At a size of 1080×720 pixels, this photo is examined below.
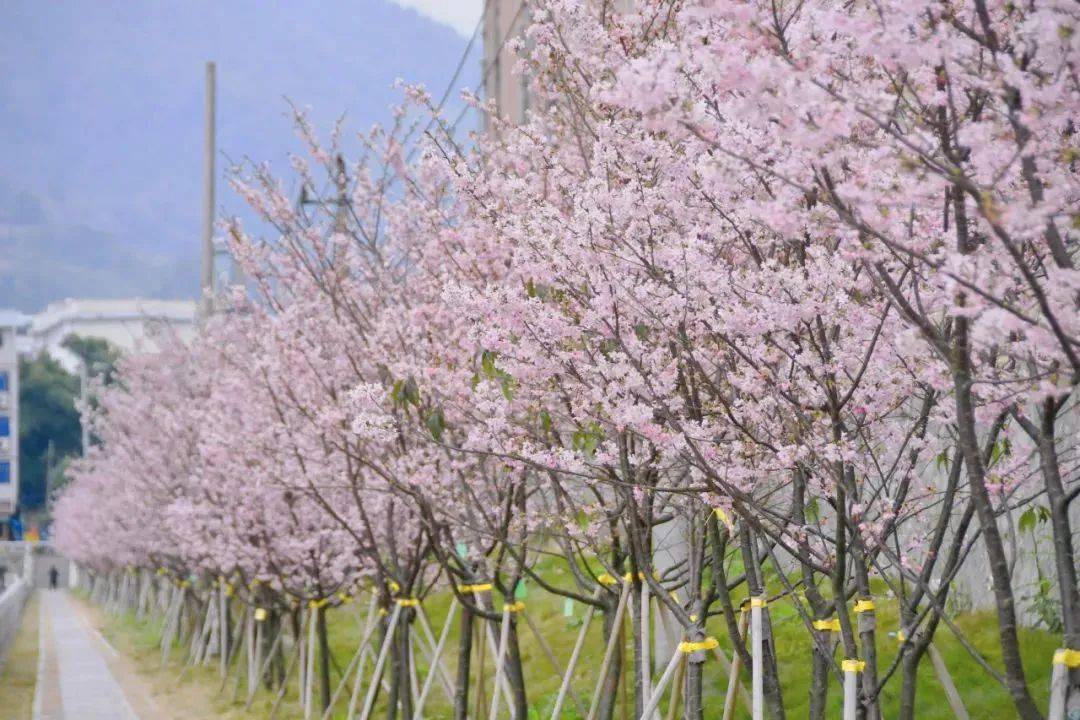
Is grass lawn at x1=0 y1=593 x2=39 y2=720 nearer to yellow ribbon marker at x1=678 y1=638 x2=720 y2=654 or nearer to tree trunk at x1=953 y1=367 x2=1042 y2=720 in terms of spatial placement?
yellow ribbon marker at x1=678 y1=638 x2=720 y2=654

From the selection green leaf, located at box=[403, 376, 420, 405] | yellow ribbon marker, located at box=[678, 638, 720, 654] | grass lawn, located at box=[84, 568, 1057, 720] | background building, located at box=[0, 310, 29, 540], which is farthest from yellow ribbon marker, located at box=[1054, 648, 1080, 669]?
background building, located at box=[0, 310, 29, 540]

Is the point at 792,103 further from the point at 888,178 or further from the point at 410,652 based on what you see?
the point at 410,652

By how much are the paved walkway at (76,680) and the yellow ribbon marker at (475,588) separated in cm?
770

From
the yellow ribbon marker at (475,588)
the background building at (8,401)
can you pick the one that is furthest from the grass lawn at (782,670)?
the background building at (8,401)

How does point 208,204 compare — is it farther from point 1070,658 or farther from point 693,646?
point 1070,658

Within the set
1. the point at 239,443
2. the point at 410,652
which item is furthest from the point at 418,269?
the point at 239,443

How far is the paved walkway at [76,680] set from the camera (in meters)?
17.9

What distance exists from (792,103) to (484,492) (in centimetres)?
748

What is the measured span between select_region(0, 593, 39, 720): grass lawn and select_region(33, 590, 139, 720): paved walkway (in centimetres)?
14

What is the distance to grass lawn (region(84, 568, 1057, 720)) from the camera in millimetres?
9109

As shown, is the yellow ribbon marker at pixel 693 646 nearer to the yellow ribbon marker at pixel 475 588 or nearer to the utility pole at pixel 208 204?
the yellow ribbon marker at pixel 475 588

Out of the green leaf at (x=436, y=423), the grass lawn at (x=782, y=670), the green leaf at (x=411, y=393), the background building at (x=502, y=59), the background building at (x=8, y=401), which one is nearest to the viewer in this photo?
the green leaf at (x=436, y=423)

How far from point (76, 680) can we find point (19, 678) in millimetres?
1154

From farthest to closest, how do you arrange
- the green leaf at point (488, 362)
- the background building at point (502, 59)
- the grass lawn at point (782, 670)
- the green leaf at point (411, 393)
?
the background building at point (502, 59) → the grass lawn at point (782, 670) → the green leaf at point (411, 393) → the green leaf at point (488, 362)
